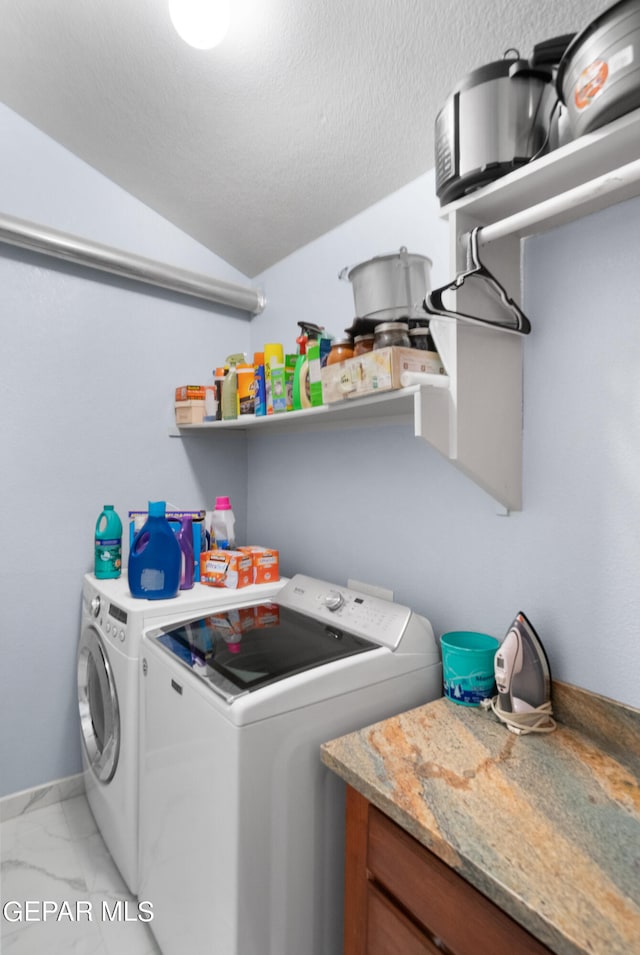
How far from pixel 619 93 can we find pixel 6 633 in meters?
2.77

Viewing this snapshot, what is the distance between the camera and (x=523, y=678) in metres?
1.34

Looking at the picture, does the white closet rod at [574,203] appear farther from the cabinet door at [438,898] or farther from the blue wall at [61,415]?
the blue wall at [61,415]

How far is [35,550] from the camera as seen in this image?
90.4 inches

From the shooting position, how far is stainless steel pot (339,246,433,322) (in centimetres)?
160

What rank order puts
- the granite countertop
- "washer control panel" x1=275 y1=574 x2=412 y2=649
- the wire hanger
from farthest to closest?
"washer control panel" x1=275 y1=574 x2=412 y2=649 < the wire hanger < the granite countertop

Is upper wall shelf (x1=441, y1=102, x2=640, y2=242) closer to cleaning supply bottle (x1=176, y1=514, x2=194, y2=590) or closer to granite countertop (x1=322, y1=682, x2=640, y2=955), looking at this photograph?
granite countertop (x1=322, y1=682, x2=640, y2=955)

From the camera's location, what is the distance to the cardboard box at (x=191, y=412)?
8.36ft

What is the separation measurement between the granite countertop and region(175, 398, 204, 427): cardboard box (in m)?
1.76

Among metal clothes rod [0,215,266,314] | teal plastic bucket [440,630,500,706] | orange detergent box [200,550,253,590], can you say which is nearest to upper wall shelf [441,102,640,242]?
teal plastic bucket [440,630,500,706]

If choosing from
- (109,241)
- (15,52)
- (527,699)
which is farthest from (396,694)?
(15,52)

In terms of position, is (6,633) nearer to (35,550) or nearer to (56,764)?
(35,550)

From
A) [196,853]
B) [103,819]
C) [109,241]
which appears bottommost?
[103,819]

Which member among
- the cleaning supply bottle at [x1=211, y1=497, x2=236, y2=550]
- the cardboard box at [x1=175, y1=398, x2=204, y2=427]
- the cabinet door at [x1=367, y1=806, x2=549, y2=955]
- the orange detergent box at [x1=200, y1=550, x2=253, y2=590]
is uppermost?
the cardboard box at [x1=175, y1=398, x2=204, y2=427]

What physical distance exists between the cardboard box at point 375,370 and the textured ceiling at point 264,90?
862 millimetres
